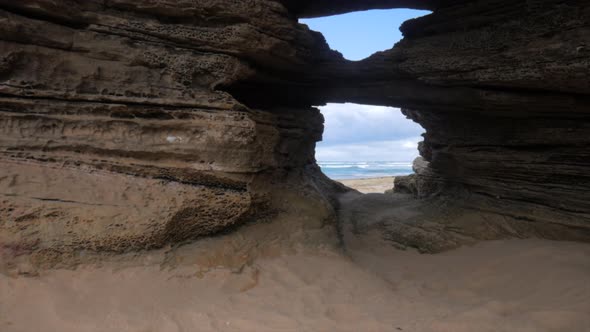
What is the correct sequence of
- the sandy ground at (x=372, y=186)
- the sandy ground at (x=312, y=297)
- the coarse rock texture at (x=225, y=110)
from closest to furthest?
the sandy ground at (x=312, y=297)
the coarse rock texture at (x=225, y=110)
the sandy ground at (x=372, y=186)

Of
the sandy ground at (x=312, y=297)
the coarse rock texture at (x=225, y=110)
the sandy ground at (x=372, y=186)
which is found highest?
the coarse rock texture at (x=225, y=110)

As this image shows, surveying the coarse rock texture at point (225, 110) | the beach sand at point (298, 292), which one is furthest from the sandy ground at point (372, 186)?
the beach sand at point (298, 292)

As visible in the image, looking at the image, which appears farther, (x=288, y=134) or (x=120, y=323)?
(x=288, y=134)

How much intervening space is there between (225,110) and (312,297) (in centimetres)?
246

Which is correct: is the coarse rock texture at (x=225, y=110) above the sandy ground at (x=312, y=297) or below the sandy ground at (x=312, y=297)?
above

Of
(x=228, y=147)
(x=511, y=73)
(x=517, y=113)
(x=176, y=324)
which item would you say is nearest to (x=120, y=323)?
(x=176, y=324)

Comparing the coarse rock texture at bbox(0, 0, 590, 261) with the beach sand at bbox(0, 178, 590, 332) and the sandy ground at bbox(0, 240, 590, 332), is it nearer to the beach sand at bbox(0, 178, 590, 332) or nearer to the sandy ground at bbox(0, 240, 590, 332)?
the beach sand at bbox(0, 178, 590, 332)

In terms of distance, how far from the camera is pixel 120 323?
3.18 meters

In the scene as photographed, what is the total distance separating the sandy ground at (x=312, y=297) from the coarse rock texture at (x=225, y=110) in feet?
1.76

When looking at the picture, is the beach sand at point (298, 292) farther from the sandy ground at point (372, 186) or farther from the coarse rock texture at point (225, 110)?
the sandy ground at point (372, 186)

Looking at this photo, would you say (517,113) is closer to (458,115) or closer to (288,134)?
(458,115)

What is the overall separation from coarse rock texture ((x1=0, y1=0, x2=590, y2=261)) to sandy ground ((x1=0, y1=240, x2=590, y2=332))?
537mm

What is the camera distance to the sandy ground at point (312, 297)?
324cm

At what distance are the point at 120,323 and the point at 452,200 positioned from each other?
5878 mm
